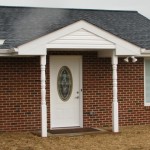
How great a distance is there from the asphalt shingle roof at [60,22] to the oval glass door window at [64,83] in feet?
4.66

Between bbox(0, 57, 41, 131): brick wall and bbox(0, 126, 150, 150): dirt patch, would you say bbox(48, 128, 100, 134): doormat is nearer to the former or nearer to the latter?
bbox(0, 57, 41, 131): brick wall

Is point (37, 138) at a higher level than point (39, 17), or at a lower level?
lower

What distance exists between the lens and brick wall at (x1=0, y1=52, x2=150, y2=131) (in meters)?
14.1

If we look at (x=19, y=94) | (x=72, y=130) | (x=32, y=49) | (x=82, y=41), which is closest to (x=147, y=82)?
(x=72, y=130)

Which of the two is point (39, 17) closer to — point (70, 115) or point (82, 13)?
point (82, 13)

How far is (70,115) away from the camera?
14953mm

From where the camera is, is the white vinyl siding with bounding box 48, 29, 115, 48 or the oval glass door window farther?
the oval glass door window

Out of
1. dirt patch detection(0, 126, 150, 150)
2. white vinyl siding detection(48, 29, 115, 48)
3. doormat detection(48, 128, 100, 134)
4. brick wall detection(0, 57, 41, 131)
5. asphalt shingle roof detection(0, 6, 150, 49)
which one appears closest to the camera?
dirt patch detection(0, 126, 150, 150)

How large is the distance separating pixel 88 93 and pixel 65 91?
76 centimetres

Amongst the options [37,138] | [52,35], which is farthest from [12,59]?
[37,138]

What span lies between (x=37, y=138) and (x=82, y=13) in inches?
279

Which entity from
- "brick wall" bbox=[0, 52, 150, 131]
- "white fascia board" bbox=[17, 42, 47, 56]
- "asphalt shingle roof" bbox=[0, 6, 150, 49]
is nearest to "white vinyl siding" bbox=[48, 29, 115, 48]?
"white fascia board" bbox=[17, 42, 47, 56]

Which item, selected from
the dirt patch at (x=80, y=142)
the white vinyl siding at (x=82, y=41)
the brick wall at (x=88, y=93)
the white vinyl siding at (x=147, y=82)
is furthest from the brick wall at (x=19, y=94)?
the white vinyl siding at (x=147, y=82)

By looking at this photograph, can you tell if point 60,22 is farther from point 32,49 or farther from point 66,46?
point 32,49
